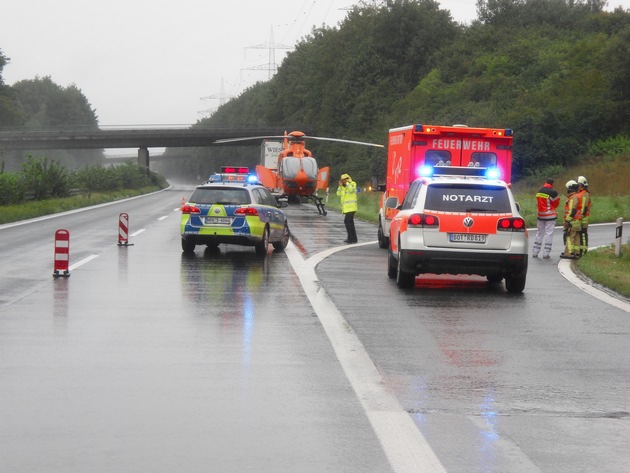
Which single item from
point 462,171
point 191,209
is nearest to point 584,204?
point 462,171

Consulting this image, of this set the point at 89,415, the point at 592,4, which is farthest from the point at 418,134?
the point at 592,4

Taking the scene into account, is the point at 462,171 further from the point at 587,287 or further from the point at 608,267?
the point at 608,267

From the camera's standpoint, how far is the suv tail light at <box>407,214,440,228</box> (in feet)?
50.9

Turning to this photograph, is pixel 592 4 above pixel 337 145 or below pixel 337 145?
above

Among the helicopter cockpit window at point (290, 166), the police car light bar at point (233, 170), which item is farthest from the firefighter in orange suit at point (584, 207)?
the helicopter cockpit window at point (290, 166)

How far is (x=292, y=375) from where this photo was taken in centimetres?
859

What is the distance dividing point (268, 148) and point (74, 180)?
13202 millimetres

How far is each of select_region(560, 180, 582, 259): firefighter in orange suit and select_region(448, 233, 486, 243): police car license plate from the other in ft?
23.6

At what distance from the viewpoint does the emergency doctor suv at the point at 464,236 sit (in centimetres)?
1544

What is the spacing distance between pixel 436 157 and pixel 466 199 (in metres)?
7.55

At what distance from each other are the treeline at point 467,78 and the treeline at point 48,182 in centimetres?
2473

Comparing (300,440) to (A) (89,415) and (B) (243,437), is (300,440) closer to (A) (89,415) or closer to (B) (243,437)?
(B) (243,437)

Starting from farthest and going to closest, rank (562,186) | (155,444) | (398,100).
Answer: (398,100), (562,186), (155,444)

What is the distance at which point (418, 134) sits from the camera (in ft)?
75.3
